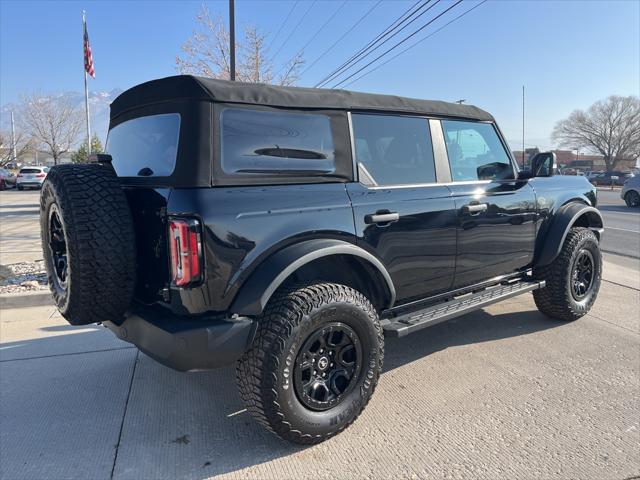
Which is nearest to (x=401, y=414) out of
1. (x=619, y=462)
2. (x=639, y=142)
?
(x=619, y=462)

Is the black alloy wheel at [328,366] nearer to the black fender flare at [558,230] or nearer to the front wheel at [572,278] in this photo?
the black fender flare at [558,230]

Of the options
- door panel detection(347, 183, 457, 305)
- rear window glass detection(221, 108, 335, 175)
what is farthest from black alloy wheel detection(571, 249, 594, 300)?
rear window glass detection(221, 108, 335, 175)

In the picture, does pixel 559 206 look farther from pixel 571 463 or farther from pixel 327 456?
pixel 327 456

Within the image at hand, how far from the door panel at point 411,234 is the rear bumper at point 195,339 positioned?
0.96 meters

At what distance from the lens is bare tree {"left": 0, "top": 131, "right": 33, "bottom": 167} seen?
5334cm

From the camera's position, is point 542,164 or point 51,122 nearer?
point 542,164

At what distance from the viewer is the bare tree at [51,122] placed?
50500 mm

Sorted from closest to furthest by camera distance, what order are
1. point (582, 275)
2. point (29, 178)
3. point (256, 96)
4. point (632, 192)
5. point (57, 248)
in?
1. point (256, 96)
2. point (57, 248)
3. point (582, 275)
4. point (632, 192)
5. point (29, 178)

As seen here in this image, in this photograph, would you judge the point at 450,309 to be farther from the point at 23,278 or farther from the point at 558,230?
the point at 23,278

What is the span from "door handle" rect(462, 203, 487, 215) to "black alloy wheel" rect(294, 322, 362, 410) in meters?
1.41

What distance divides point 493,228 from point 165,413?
278 cm

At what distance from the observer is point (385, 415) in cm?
299

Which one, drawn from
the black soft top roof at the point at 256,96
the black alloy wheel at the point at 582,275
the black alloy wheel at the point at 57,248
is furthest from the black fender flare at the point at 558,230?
the black alloy wheel at the point at 57,248

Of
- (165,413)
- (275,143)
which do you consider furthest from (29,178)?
(275,143)
